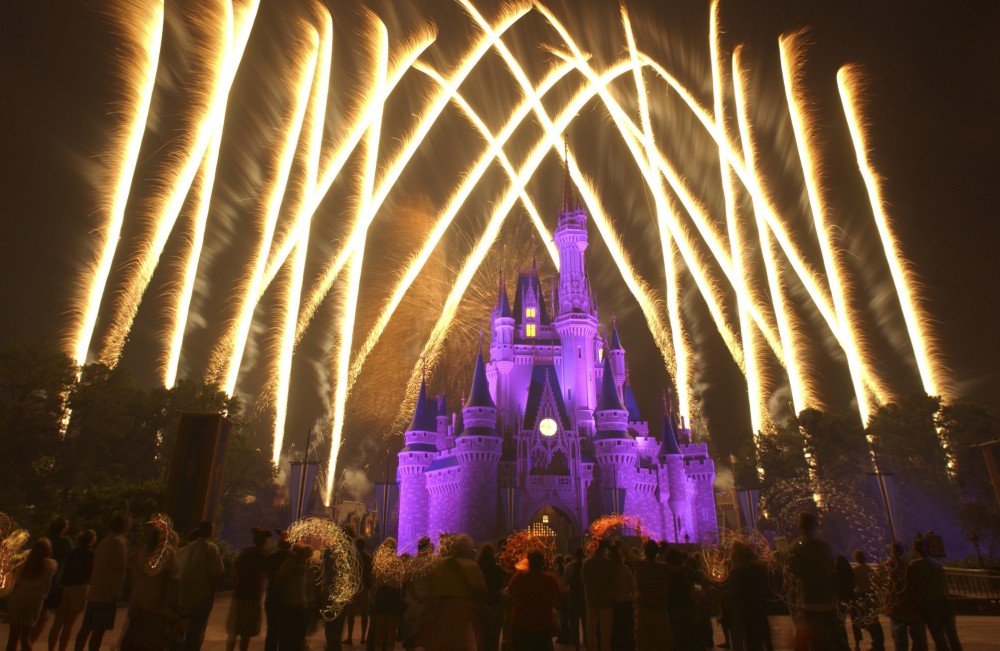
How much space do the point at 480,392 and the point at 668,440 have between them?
19.4m

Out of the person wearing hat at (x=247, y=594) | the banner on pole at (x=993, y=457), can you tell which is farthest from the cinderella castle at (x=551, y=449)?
the person wearing hat at (x=247, y=594)

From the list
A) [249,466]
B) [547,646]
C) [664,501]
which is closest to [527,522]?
[664,501]

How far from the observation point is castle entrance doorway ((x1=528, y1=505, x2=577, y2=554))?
5234 cm

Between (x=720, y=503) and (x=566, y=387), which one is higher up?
(x=566, y=387)

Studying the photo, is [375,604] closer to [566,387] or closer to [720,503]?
[566,387]

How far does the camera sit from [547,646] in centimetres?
803

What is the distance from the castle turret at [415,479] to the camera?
5547 cm

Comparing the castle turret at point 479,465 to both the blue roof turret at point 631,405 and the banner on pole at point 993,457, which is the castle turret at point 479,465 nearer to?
the blue roof turret at point 631,405

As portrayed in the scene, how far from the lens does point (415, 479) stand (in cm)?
5650

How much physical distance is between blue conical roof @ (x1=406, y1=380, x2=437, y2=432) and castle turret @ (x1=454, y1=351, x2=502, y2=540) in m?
5.94

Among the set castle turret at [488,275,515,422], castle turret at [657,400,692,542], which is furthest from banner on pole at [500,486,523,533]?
castle turret at [657,400,692,542]

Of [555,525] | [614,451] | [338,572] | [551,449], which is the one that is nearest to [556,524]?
[555,525]

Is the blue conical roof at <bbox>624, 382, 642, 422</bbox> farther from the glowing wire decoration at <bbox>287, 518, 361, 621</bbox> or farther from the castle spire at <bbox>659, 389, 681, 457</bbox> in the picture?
the glowing wire decoration at <bbox>287, 518, 361, 621</bbox>

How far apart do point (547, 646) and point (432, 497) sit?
4906 cm
